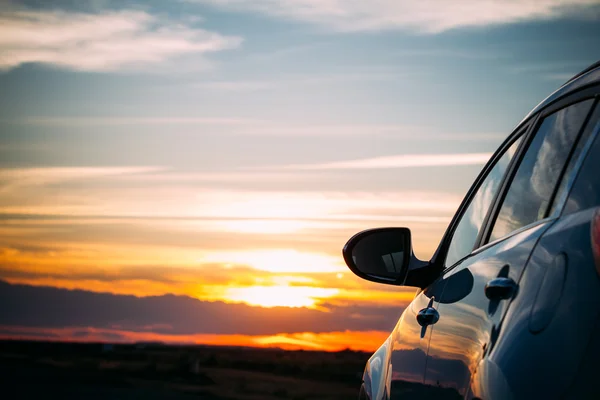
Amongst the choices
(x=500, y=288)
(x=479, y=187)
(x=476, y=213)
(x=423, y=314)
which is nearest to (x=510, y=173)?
(x=476, y=213)

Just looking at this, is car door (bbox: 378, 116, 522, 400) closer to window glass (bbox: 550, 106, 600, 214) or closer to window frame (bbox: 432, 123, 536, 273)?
window frame (bbox: 432, 123, 536, 273)

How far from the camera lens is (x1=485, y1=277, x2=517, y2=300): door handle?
2.35 m

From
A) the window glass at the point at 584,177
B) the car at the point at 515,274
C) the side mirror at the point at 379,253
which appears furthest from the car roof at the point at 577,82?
the side mirror at the point at 379,253

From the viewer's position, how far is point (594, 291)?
5.92 ft

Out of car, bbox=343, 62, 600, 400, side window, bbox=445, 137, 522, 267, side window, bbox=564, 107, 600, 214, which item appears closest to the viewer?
car, bbox=343, 62, 600, 400

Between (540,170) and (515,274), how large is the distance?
0.61 meters

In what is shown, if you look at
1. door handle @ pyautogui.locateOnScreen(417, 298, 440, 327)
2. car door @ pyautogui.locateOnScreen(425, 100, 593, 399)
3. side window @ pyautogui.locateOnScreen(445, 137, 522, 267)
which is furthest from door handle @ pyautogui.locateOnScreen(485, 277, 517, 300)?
side window @ pyautogui.locateOnScreen(445, 137, 522, 267)

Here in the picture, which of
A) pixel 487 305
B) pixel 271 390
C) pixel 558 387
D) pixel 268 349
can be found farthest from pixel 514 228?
pixel 268 349

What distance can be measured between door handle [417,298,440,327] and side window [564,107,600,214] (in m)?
1.25

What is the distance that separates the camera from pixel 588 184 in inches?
84.6

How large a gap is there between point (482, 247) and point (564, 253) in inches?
46.9

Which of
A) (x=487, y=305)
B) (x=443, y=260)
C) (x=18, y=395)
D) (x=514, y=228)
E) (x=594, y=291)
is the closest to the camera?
(x=594, y=291)

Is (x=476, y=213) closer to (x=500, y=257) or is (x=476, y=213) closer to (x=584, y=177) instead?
(x=500, y=257)

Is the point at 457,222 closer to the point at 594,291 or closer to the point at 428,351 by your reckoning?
the point at 428,351
